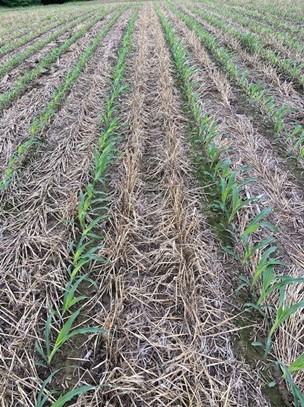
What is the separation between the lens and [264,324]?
5.12 feet

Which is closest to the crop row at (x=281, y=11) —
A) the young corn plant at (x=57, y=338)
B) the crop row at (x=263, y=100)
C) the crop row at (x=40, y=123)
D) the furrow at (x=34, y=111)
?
the crop row at (x=263, y=100)

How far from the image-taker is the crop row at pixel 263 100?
10.3 feet

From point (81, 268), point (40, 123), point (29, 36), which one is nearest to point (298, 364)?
point (81, 268)

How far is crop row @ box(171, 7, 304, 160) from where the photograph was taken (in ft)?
10.3

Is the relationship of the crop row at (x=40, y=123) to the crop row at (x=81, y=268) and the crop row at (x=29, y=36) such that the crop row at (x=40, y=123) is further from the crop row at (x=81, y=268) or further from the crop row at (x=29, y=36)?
the crop row at (x=29, y=36)

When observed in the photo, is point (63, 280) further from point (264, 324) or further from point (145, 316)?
point (264, 324)

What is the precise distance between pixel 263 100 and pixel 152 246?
288 centimetres

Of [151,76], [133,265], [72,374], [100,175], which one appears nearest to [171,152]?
[100,175]

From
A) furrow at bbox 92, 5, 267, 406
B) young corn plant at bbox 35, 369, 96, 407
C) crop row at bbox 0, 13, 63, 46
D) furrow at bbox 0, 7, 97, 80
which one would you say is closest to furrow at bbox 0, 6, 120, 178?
furrow at bbox 0, 7, 97, 80

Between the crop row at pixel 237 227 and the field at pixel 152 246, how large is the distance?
0.01 meters

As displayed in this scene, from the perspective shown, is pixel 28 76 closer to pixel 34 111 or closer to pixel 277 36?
pixel 34 111

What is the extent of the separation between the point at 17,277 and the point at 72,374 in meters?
0.69

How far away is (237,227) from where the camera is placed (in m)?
2.16

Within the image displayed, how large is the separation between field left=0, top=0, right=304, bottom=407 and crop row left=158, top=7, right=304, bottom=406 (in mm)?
12
